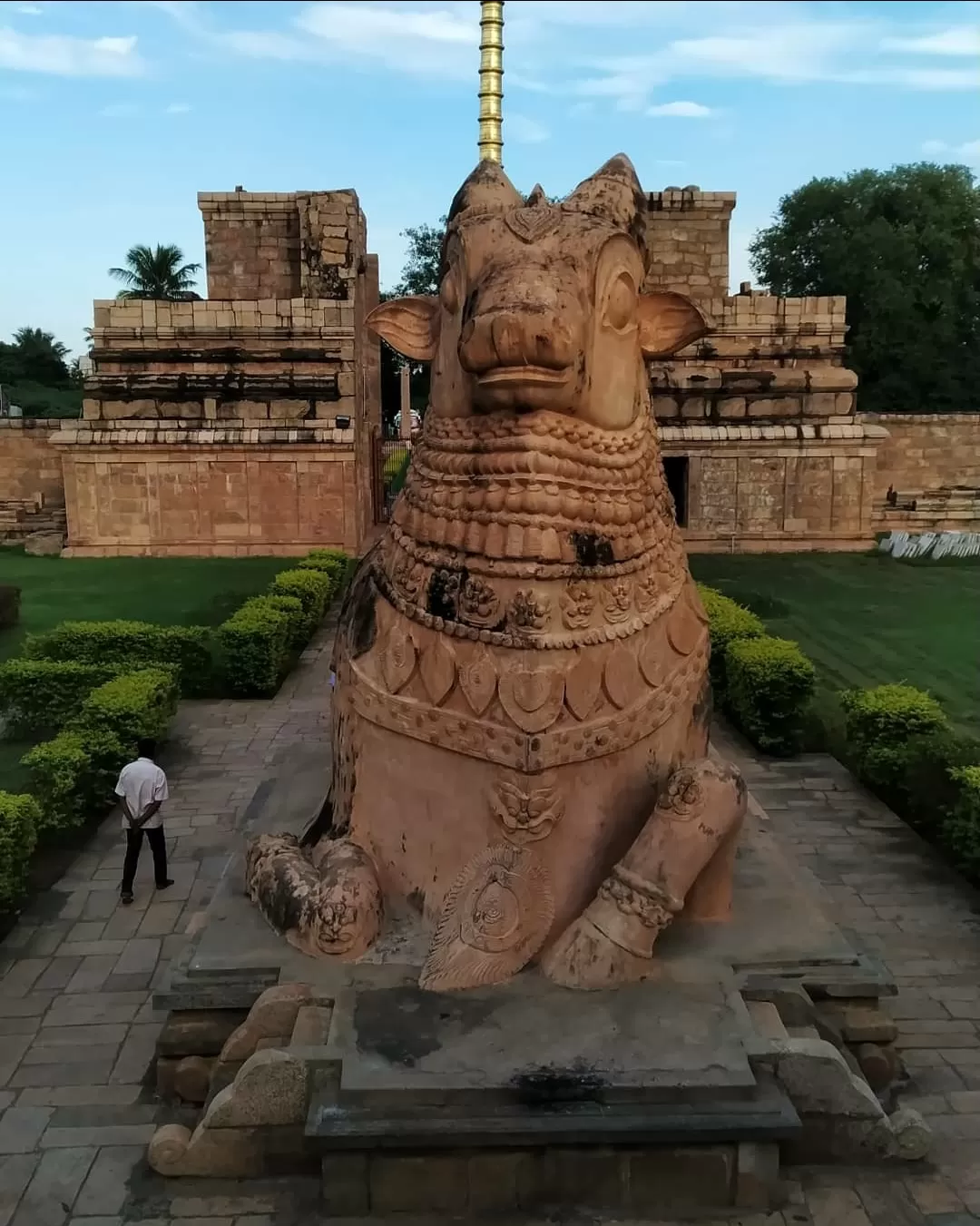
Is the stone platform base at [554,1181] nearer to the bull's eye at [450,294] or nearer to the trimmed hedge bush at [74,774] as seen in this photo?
the bull's eye at [450,294]

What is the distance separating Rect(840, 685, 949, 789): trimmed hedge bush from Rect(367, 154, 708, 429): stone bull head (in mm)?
3870

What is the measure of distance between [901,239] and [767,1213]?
99.9 feet

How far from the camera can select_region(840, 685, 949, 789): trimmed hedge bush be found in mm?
6301

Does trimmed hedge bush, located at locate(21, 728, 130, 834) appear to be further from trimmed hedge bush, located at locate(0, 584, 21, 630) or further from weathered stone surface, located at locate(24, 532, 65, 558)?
weathered stone surface, located at locate(24, 532, 65, 558)

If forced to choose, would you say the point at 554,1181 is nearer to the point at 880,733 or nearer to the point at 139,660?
the point at 880,733

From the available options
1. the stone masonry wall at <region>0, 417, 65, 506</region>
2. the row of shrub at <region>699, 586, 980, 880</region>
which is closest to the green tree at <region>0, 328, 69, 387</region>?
the stone masonry wall at <region>0, 417, 65, 506</region>

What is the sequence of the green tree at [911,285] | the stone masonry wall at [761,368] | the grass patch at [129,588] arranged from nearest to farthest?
the grass patch at [129,588] < the stone masonry wall at [761,368] < the green tree at [911,285]

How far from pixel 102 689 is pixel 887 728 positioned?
211 inches

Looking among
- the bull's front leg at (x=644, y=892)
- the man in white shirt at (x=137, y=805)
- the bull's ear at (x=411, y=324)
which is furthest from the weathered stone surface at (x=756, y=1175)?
the man in white shirt at (x=137, y=805)

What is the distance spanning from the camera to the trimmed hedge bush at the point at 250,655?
881cm

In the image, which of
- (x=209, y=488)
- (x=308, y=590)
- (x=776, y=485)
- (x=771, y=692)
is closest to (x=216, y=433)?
(x=209, y=488)

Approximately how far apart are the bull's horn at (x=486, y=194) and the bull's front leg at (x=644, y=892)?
→ 194cm

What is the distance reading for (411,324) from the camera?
11.5 ft

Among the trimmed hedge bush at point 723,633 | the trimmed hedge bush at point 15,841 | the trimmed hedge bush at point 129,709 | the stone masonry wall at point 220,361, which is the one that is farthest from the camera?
the stone masonry wall at point 220,361
